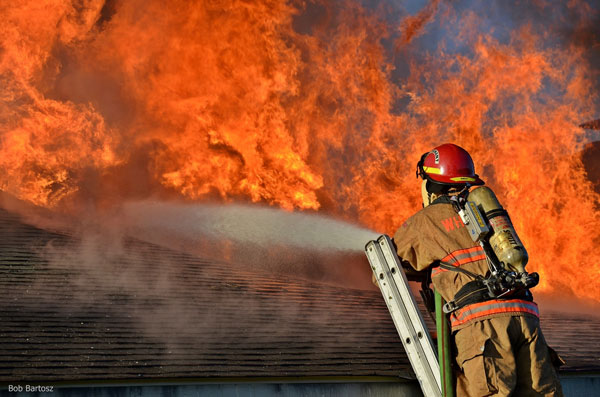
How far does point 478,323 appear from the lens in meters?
4.43

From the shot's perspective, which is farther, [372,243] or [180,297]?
[180,297]

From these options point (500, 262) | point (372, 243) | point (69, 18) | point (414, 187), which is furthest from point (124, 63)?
point (500, 262)

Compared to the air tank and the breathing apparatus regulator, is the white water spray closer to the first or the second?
the breathing apparatus regulator

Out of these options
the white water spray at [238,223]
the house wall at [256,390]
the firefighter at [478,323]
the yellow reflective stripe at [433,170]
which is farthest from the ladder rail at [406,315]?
the white water spray at [238,223]

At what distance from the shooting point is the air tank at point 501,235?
4.35 meters

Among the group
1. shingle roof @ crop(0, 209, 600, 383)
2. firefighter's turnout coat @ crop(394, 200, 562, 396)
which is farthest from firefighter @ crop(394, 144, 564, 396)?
shingle roof @ crop(0, 209, 600, 383)

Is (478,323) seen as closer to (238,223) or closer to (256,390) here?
(256,390)

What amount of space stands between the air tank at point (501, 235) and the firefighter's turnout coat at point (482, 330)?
0.16 m

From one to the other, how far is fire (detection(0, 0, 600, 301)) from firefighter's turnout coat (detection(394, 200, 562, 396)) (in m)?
6.00

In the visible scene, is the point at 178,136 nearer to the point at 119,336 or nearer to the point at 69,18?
the point at 69,18

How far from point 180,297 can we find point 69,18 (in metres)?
6.17

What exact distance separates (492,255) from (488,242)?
9 cm

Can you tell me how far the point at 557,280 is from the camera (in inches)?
448

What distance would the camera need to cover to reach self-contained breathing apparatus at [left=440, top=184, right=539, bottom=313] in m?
4.34
